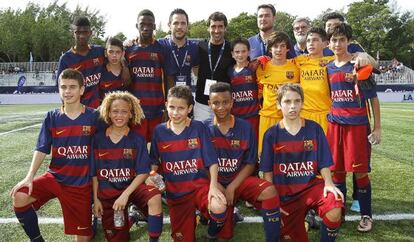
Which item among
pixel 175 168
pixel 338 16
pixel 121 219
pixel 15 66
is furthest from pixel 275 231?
pixel 15 66

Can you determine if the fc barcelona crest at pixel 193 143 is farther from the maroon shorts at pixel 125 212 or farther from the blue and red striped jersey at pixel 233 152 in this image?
the maroon shorts at pixel 125 212

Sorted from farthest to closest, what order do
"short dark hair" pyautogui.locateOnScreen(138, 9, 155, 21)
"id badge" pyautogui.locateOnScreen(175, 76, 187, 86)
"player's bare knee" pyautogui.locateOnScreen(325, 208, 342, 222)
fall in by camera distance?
"id badge" pyautogui.locateOnScreen(175, 76, 187, 86)
"short dark hair" pyautogui.locateOnScreen(138, 9, 155, 21)
"player's bare knee" pyautogui.locateOnScreen(325, 208, 342, 222)

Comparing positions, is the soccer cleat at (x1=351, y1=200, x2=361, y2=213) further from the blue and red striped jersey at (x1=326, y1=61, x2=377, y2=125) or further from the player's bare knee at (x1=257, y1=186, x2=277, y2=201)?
the player's bare knee at (x1=257, y1=186, x2=277, y2=201)

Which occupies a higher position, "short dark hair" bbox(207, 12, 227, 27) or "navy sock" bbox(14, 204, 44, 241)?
"short dark hair" bbox(207, 12, 227, 27)

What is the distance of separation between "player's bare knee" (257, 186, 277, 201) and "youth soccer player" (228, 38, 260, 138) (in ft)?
4.15

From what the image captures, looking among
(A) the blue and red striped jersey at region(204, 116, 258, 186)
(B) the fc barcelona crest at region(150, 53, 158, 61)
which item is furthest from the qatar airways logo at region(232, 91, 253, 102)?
(B) the fc barcelona crest at region(150, 53, 158, 61)

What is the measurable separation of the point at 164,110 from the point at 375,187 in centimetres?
304

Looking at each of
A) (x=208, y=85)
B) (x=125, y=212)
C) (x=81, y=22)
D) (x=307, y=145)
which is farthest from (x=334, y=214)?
(x=81, y=22)

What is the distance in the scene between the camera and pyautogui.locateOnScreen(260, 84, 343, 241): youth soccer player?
3.50m

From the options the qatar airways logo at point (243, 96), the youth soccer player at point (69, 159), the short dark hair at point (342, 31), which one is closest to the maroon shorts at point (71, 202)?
the youth soccer player at point (69, 159)

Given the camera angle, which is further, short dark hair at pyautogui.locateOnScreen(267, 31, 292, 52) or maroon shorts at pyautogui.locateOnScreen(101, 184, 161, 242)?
short dark hair at pyautogui.locateOnScreen(267, 31, 292, 52)

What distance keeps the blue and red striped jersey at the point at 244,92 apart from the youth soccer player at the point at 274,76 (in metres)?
0.12

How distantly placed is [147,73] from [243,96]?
1157mm

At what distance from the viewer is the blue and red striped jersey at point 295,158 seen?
11.7ft
